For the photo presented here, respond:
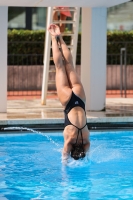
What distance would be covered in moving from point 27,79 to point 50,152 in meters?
9.53

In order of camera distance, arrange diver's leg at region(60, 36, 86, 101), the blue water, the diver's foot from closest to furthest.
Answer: the blue water, diver's leg at region(60, 36, 86, 101), the diver's foot

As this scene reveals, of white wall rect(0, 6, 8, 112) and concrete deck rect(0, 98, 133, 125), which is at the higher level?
white wall rect(0, 6, 8, 112)

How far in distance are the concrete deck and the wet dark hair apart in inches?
130

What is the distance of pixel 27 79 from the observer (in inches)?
813

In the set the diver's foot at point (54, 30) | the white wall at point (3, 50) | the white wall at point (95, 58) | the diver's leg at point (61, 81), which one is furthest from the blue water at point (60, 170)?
the diver's foot at point (54, 30)

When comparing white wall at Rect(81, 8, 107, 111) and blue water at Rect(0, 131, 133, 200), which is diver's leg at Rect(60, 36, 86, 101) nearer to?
blue water at Rect(0, 131, 133, 200)

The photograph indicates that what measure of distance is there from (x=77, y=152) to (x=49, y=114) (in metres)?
4.30

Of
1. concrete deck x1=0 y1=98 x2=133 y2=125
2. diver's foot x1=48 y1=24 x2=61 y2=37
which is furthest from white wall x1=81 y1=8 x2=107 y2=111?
diver's foot x1=48 y1=24 x2=61 y2=37

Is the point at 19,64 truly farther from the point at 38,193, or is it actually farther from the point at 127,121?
the point at 38,193

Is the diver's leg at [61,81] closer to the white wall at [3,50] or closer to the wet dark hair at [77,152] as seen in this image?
the wet dark hair at [77,152]

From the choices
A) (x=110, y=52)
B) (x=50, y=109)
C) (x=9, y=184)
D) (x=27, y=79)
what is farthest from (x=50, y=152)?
(x=110, y=52)

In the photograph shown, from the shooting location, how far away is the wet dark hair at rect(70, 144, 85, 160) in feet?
31.2

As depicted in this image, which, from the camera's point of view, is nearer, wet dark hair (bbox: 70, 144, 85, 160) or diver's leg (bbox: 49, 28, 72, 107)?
wet dark hair (bbox: 70, 144, 85, 160)

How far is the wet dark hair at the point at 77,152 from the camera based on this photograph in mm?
9508
